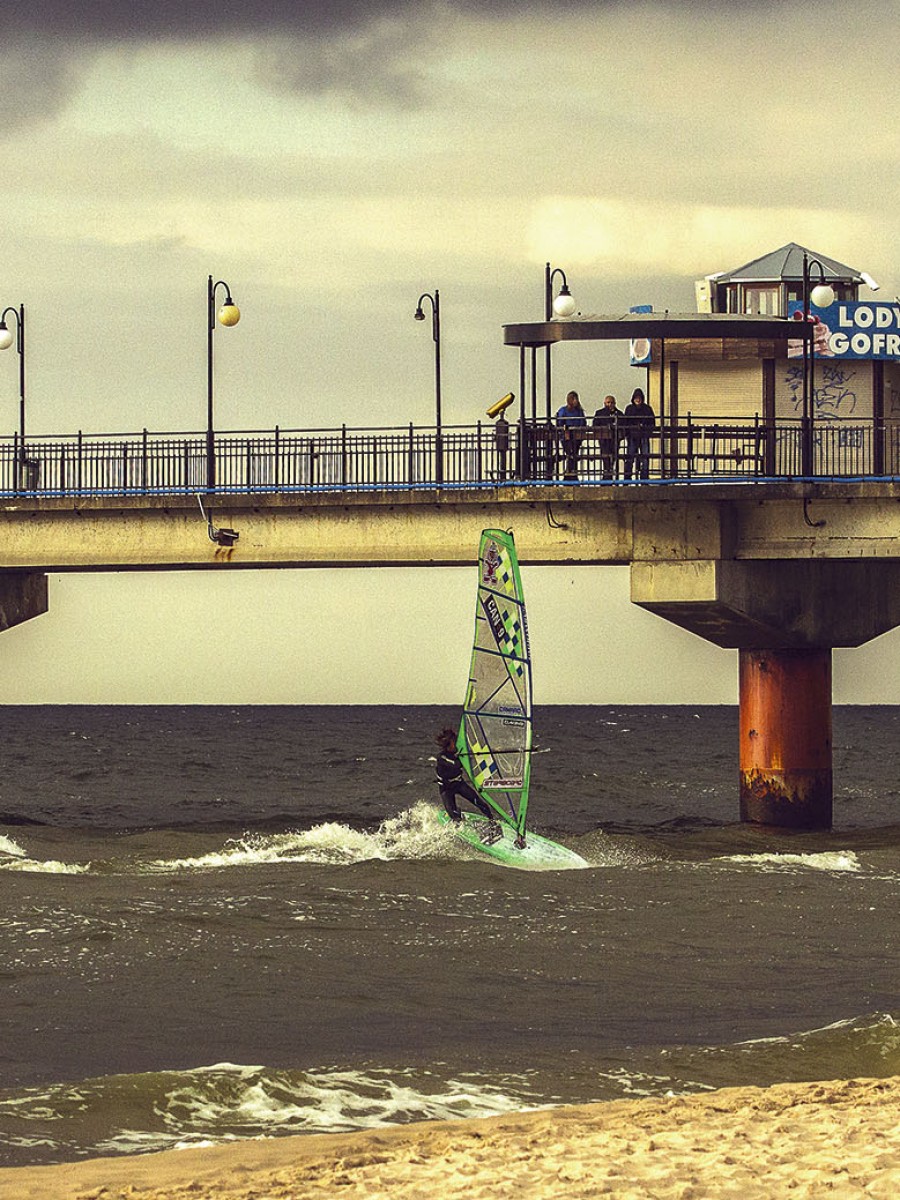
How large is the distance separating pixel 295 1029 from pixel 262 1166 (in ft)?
18.8

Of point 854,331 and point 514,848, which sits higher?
point 854,331

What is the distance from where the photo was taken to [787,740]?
143ft

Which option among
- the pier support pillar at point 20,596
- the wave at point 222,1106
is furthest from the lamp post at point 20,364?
the wave at point 222,1106

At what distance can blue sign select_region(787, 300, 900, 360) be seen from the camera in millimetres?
44562

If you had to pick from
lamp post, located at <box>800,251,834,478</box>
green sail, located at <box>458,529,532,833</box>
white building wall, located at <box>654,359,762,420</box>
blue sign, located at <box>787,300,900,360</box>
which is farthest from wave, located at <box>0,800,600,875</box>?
blue sign, located at <box>787,300,900,360</box>

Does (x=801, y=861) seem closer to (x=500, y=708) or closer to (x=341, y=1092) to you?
(x=500, y=708)

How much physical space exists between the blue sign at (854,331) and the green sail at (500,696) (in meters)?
13.0

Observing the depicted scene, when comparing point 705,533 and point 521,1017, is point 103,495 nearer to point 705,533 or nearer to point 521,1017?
point 705,533

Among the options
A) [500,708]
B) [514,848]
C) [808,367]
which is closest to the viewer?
[514,848]

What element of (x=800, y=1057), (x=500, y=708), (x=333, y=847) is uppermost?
(x=500, y=708)

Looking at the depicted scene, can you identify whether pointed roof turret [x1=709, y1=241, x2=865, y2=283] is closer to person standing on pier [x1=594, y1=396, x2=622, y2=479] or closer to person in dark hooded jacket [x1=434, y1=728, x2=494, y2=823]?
person standing on pier [x1=594, y1=396, x2=622, y2=479]

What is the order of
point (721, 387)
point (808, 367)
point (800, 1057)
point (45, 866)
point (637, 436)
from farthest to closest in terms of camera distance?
1. point (721, 387)
2. point (808, 367)
3. point (637, 436)
4. point (45, 866)
5. point (800, 1057)

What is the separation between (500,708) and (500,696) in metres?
0.25

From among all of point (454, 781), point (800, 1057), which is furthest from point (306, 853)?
point (800, 1057)
